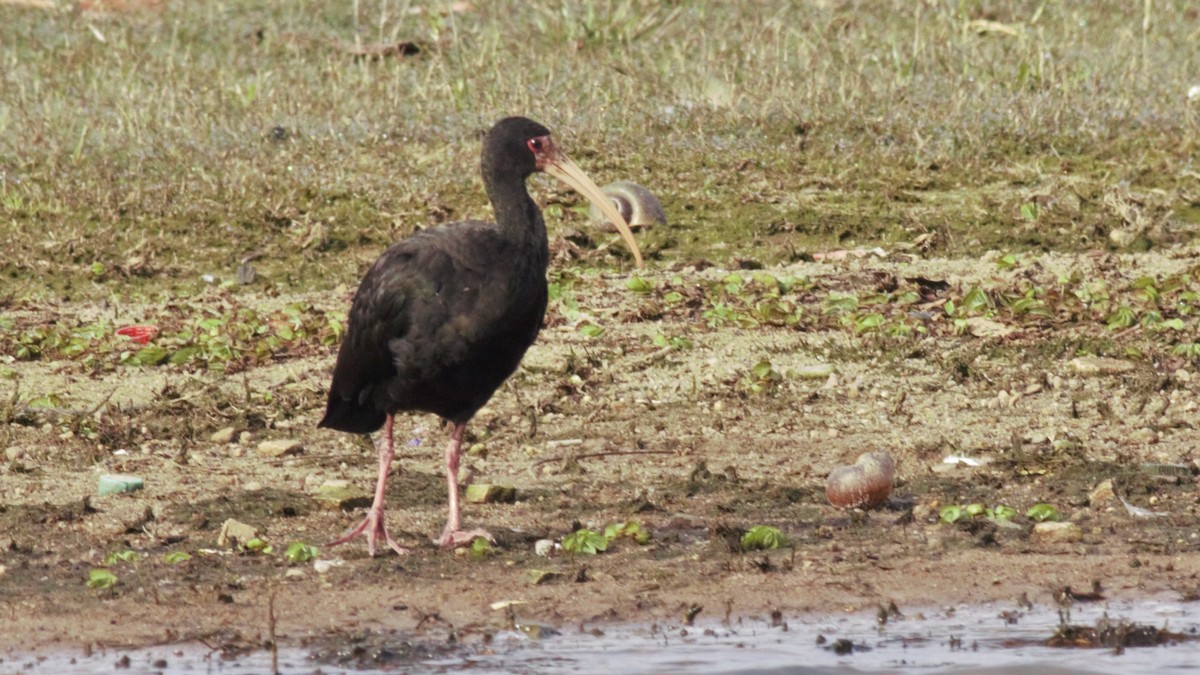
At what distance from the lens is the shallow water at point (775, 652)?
511cm

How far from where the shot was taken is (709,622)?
547cm

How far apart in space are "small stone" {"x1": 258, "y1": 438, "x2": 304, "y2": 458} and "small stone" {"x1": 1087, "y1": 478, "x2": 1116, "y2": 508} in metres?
2.95

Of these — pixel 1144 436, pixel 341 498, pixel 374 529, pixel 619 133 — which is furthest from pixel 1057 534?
pixel 619 133

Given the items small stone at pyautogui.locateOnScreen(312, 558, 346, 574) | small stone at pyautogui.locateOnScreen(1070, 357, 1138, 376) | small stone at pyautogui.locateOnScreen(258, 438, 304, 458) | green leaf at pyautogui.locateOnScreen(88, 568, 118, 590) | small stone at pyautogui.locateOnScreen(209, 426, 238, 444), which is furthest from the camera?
small stone at pyautogui.locateOnScreen(1070, 357, 1138, 376)

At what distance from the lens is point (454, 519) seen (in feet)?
20.1

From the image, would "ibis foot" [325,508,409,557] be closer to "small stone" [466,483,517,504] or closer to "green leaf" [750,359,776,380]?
"small stone" [466,483,517,504]

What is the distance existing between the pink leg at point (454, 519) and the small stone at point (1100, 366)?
278 cm

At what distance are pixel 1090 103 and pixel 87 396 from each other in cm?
673

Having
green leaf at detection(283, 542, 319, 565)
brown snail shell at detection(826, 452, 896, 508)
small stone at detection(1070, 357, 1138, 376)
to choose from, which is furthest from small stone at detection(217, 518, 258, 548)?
small stone at detection(1070, 357, 1138, 376)

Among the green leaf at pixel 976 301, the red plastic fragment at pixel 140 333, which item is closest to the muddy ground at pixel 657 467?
the green leaf at pixel 976 301

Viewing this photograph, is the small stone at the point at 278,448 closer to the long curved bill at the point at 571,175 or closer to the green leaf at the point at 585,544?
the long curved bill at the point at 571,175

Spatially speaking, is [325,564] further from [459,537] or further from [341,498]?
[341,498]

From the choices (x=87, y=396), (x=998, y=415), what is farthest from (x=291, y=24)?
(x=998, y=415)

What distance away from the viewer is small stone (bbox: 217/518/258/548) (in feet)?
19.8
